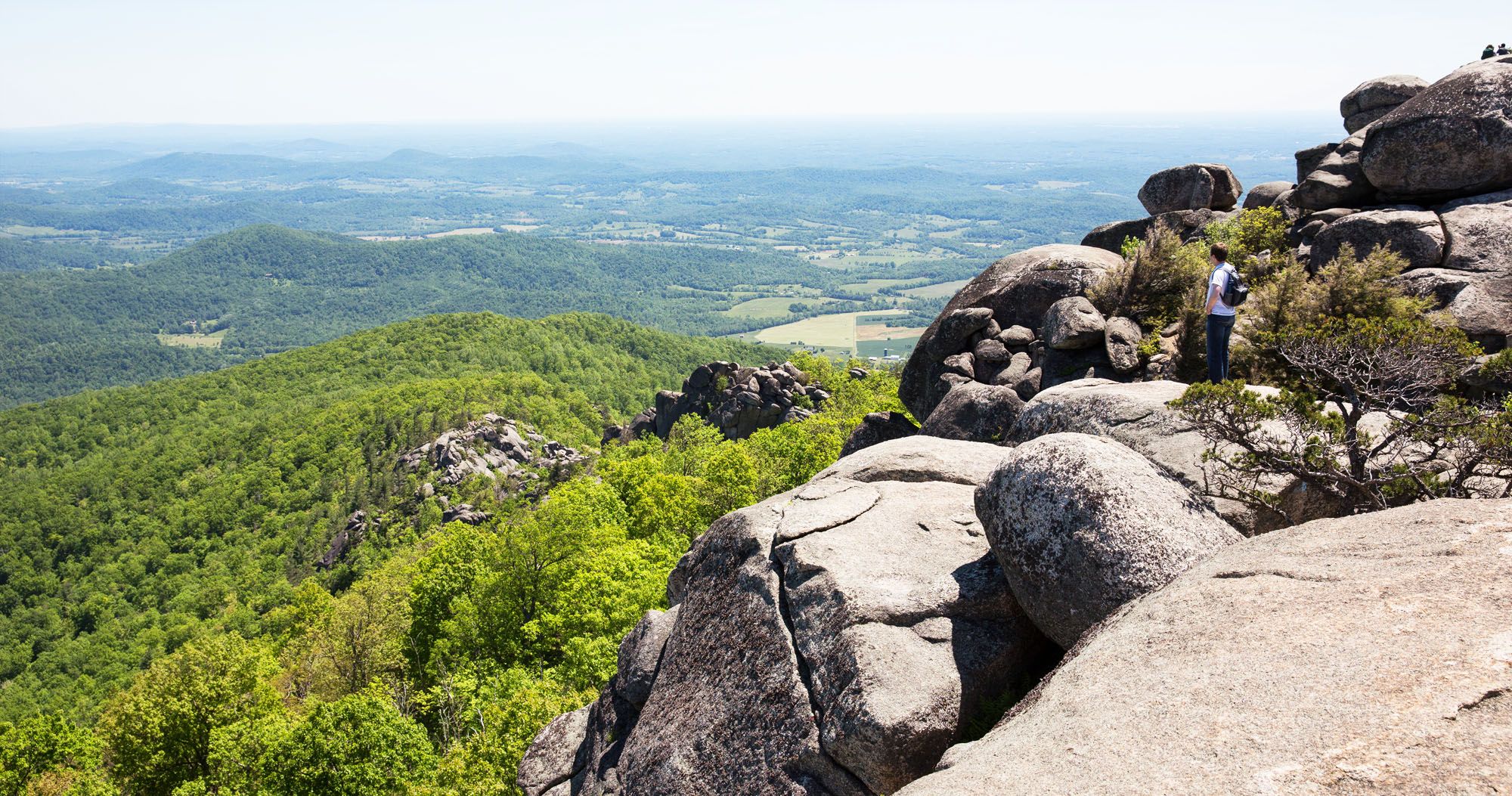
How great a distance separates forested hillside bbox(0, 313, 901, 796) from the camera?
2888cm

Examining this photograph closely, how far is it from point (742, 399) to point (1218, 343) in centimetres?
5518

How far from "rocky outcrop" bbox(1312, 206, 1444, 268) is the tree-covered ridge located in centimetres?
8744

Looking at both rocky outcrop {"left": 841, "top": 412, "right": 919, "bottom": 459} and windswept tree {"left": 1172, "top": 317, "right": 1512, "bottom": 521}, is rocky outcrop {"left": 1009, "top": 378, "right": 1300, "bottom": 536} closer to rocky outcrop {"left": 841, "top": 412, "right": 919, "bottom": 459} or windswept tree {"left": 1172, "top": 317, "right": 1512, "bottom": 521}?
windswept tree {"left": 1172, "top": 317, "right": 1512, "bottom": 521}

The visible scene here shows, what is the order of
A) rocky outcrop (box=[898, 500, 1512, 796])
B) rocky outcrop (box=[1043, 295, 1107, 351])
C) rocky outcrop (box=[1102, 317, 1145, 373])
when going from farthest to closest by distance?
1. rocky outcrop (box=[1043, 295, 1107, 351])
2. rocky outcrop (box=[1102, 317, 1145, 373])
3. rocky outcrop (box=[898, 500, 1512, 796])

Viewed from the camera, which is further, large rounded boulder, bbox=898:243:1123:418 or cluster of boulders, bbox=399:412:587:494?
cluster of boulders, bbox=399:412:587:494

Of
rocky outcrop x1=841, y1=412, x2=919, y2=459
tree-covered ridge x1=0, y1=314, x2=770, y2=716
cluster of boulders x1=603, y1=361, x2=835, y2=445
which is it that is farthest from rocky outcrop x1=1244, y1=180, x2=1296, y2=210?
tree-covered ridge x1=0, y1=314, x2=770, y2=716

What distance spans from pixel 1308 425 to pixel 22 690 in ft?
392

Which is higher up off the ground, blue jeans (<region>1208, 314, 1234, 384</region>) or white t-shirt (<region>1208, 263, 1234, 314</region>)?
white t-shirt (<region>1208, 263, 1234, 314</region>)

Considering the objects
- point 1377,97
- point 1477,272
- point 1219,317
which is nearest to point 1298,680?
point 1219,317

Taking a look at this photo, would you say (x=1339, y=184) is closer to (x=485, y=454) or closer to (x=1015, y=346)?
(x=1015, y=346)

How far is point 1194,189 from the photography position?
3041 centimetres

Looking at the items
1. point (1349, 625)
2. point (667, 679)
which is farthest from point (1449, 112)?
point (667, 679)

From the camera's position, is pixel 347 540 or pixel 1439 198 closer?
pixel 1439 198

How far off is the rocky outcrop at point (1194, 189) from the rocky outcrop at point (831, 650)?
2037 centimetres
